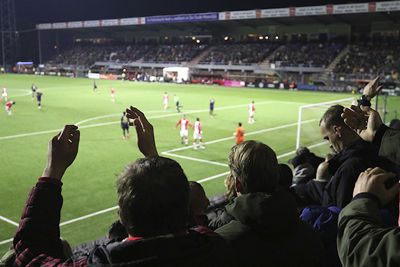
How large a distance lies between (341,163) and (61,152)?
123 inches

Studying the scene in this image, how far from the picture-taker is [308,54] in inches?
2426

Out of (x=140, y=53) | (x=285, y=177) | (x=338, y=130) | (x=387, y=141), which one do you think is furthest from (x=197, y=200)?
(x=140, y=53)

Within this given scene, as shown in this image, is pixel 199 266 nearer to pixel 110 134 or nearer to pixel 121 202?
pixel 121 202

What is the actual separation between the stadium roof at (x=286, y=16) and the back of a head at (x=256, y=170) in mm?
52446

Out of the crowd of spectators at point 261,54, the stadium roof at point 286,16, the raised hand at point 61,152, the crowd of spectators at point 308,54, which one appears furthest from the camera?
the crowd of spectators at point 308,54

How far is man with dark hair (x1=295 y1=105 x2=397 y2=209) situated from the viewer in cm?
425

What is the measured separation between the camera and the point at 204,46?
71375 mm

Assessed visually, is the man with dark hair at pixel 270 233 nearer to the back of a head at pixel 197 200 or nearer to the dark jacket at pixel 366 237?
the dark jacket at pixel 366 237

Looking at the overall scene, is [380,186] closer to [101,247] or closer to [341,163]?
[101,247]

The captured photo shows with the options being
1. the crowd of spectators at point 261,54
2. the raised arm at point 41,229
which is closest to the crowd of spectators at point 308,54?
the crowd of spectators at point 261,54

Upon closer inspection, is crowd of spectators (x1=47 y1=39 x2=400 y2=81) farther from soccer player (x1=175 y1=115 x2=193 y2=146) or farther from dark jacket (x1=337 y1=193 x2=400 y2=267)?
dark jacket (x1=337 y1=193 x2=400 y2=267)

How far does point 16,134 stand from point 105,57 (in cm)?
4953

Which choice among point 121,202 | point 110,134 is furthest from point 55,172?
point 110,134

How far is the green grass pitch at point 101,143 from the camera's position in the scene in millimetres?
11805
